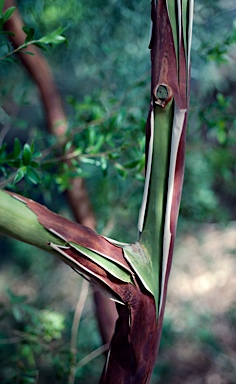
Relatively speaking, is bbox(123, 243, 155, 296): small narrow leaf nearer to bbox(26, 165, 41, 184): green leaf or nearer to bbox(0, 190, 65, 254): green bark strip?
bbox(0, 190, 65, 254): green bark strip

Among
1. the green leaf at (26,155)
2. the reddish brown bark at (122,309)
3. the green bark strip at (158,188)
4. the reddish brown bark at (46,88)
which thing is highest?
the reddish brown bark at (46,88)

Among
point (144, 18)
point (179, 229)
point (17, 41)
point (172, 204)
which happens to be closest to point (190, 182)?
point (179, 229)

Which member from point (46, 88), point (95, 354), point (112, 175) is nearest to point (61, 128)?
point (46, 88)

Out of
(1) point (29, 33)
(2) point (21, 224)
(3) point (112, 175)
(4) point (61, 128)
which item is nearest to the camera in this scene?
(2) point (21, 224)

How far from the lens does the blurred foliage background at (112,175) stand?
1.00 metres

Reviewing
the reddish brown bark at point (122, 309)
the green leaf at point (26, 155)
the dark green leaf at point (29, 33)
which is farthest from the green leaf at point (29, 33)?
the reddish brown bark at point (122, 309)

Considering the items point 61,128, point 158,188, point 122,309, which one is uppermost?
point 61,128

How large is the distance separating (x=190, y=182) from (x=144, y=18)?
1.71ft

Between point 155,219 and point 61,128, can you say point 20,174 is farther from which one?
point 61,128

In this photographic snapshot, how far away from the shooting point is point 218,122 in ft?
3.46

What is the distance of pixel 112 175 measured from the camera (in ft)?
4.74

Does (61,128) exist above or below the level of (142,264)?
above

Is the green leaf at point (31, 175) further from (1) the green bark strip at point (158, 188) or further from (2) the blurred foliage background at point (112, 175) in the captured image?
(1) the green bark strip at point (158, 188)

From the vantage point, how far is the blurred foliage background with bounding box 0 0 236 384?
1.00 m
